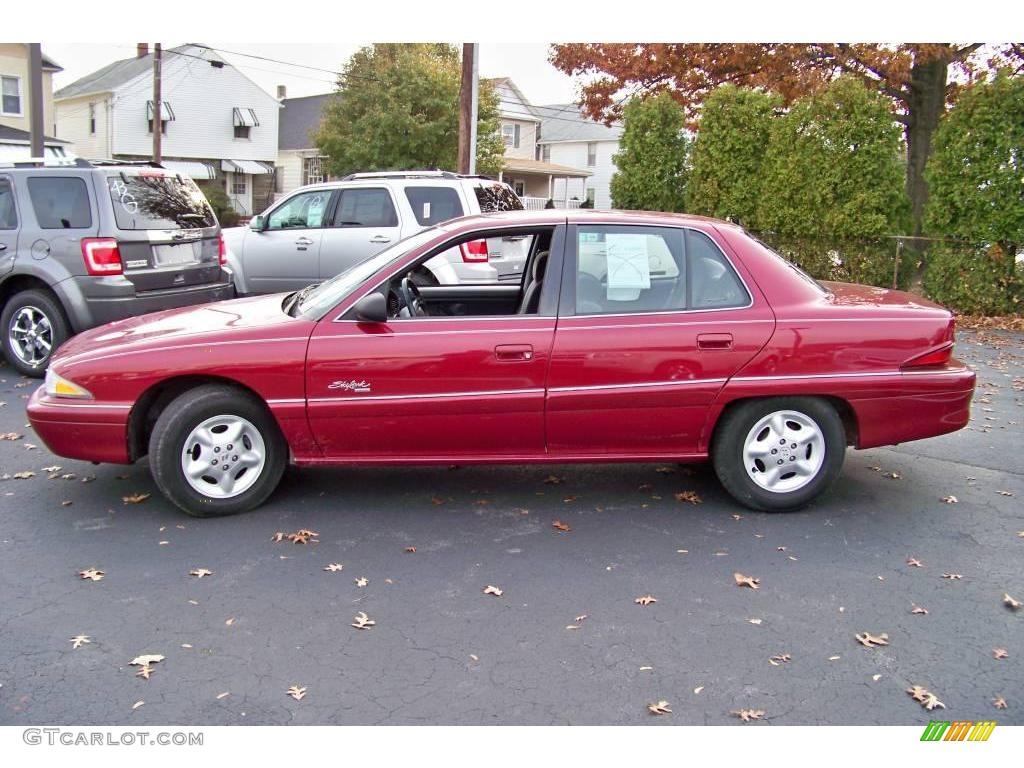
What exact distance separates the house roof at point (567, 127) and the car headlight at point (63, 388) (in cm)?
4683

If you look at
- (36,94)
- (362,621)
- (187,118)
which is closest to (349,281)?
(362,621)

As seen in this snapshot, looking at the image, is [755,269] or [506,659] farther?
[755,269]

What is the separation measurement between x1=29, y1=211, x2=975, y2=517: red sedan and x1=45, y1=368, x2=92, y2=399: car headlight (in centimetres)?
1

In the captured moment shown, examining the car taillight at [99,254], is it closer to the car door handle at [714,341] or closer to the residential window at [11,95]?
the car door handle at [714,341]

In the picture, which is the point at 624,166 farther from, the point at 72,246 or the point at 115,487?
the point at 115,487

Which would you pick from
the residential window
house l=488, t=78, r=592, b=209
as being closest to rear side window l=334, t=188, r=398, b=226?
the residential window

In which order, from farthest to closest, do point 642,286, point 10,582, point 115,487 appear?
point 115,487 < point 642,286 < point 10,582

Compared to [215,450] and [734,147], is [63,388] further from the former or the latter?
[734,147]

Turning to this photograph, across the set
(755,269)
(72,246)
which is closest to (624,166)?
(72,246)

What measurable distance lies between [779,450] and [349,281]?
2.75 m

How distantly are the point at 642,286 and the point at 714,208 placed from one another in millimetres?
12371

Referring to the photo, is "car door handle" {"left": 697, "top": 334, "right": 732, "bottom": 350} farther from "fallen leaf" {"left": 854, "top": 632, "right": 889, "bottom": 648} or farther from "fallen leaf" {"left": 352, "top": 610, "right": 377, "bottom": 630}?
"fallen leaf" {"left": 352, "top": 610, "right": 377, "bottom": 630}

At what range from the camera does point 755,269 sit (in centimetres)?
538

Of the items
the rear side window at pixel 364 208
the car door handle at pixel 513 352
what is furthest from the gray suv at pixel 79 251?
the car door handle at pixel 513 352
